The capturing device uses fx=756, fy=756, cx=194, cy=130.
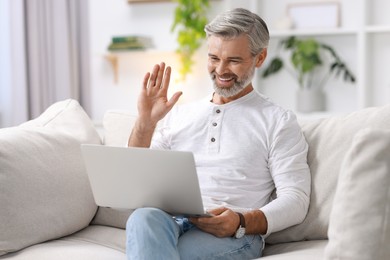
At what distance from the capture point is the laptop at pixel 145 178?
1.98 meters

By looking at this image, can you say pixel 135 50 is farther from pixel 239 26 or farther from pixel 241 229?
pixel 241 229

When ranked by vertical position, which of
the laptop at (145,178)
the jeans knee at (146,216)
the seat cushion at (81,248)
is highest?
the laptop at (145,178)

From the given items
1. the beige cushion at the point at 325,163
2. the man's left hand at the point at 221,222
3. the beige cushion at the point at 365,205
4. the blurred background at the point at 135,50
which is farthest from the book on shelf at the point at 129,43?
the beige cushion at the point at 365,205

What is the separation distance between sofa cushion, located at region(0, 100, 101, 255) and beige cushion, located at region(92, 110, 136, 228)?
0.06 meters

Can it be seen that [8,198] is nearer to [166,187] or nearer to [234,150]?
[166,187]

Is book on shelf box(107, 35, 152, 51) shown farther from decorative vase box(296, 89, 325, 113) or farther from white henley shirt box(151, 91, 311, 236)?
white henley shirt box(151, 91, 311, 236)

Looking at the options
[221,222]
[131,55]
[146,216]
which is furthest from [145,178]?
[131,55]

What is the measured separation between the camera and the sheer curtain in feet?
16.3

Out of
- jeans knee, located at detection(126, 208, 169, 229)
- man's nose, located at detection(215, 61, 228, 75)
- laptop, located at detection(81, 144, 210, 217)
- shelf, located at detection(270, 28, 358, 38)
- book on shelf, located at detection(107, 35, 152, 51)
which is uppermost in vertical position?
shelf, located at detection(270, 28, 358, 38)

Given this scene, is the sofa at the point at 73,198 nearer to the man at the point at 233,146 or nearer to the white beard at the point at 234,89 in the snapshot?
the man at the point at 233,146

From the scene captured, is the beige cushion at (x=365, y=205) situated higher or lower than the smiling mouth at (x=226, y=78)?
lower

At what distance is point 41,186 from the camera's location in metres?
2.31

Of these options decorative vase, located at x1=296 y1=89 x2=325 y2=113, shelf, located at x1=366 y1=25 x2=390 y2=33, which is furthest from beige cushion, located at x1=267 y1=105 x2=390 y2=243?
decorative vase, located at x1=296 y1=89 x2=325 y2=113

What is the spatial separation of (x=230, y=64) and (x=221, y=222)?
0.57 meters
